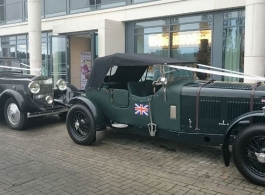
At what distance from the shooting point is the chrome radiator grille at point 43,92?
7821 mm

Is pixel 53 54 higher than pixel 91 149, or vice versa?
pixel 53 54

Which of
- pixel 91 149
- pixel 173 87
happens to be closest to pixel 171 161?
pixel 173 87

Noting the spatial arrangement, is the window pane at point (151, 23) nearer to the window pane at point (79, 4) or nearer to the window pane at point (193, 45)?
the window pane at point (193, 45)

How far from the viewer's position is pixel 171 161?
206 inches

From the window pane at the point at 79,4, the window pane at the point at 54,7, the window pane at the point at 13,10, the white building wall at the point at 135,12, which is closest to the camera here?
the white building wall at the point at 135,12

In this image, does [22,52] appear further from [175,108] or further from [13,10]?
[175,108]

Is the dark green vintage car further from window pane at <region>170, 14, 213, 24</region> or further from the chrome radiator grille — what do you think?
window pane at <region>170, 14, 213, 24</region>

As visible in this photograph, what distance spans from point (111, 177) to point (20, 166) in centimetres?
157

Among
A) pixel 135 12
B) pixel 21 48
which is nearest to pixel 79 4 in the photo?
pixel 135 12

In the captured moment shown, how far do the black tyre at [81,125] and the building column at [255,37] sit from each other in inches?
205

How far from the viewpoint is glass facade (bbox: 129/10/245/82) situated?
410 inches

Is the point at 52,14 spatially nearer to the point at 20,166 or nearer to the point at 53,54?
the point at 53,54

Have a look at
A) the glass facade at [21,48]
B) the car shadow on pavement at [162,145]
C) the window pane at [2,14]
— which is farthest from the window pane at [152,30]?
the window pane at [2,14]

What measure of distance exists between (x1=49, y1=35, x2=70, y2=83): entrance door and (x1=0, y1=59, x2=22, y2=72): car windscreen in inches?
181
